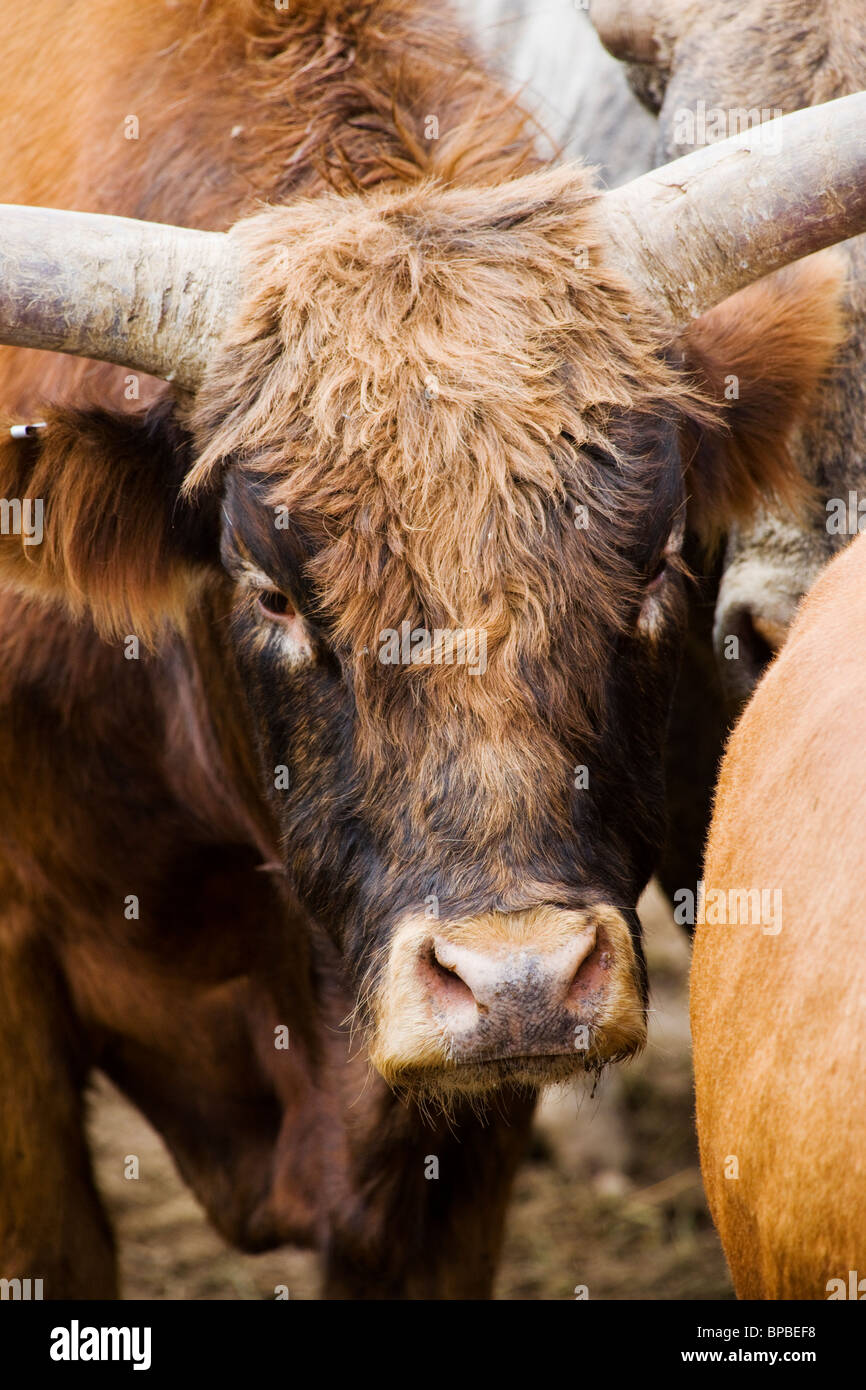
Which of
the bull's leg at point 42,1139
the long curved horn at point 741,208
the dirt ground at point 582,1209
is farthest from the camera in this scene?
the dirt ground at point 582,1209

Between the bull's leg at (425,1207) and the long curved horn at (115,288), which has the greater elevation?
the long curved horn at (115,288)

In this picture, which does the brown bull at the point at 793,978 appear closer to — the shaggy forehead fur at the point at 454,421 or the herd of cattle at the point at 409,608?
the herd of cattle at the point at 409,608

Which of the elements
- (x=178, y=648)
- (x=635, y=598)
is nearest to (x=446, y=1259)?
(x=178, y=648)

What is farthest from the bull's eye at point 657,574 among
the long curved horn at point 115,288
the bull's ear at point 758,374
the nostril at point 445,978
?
the long curved horn at point 115,288

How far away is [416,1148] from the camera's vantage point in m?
3.80

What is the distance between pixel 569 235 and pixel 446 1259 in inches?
102

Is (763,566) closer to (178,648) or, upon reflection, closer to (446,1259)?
(178,648)

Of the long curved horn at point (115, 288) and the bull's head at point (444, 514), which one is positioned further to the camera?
the long curved horn at point (115, 288)

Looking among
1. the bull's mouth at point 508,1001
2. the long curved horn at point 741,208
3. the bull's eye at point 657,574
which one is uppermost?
the long curved horn at point 741,208

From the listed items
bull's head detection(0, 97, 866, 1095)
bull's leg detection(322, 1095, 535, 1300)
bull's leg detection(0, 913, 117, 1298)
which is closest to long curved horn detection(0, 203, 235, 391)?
bull's head detection(0, 97, 866, 1095)

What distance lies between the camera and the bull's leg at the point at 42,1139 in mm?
3639

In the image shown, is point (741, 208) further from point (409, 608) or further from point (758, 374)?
point (409, 608)

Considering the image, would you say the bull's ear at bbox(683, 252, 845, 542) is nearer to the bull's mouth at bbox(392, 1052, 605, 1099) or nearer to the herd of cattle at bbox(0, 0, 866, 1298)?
the herd of cattle at bbox(0, 0, 866, 1298)

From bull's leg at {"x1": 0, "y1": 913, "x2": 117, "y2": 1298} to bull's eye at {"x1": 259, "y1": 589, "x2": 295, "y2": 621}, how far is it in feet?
4.07
